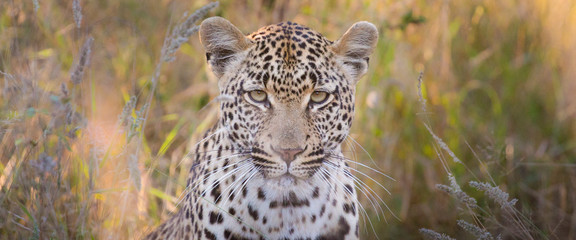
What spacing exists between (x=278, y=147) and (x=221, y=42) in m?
0.86

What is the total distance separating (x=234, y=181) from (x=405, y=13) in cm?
367

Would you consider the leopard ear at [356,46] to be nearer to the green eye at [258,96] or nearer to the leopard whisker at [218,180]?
the green eye at [258,96]

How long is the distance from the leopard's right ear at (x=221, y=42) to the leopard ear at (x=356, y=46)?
605 mm

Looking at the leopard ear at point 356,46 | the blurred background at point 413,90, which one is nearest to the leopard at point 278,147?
the leopard ear at point 356,46

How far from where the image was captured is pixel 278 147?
12.8 ft

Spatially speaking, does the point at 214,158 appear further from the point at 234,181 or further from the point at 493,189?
the point at 493,189

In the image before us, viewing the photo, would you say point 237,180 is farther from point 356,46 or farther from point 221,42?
point 356,46

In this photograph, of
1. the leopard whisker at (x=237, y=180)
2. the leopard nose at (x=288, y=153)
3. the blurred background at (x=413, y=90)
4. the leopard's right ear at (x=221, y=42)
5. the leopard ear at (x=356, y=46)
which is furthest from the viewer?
the blurred background at (x=413, y=90)

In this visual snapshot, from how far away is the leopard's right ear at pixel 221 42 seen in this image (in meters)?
4.24

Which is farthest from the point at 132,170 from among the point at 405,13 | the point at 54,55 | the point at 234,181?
the point at 405,13

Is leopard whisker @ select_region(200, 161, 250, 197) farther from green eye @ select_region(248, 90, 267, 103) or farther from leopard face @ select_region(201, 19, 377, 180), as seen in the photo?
green eye @ select_region(248, 90, 267, 103)

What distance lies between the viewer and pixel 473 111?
733cm

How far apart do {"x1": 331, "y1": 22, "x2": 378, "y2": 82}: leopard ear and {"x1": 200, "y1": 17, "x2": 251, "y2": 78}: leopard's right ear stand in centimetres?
60

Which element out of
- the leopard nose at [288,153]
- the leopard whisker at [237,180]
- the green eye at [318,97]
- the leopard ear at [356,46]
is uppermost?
the leopard ear at [356,46]
